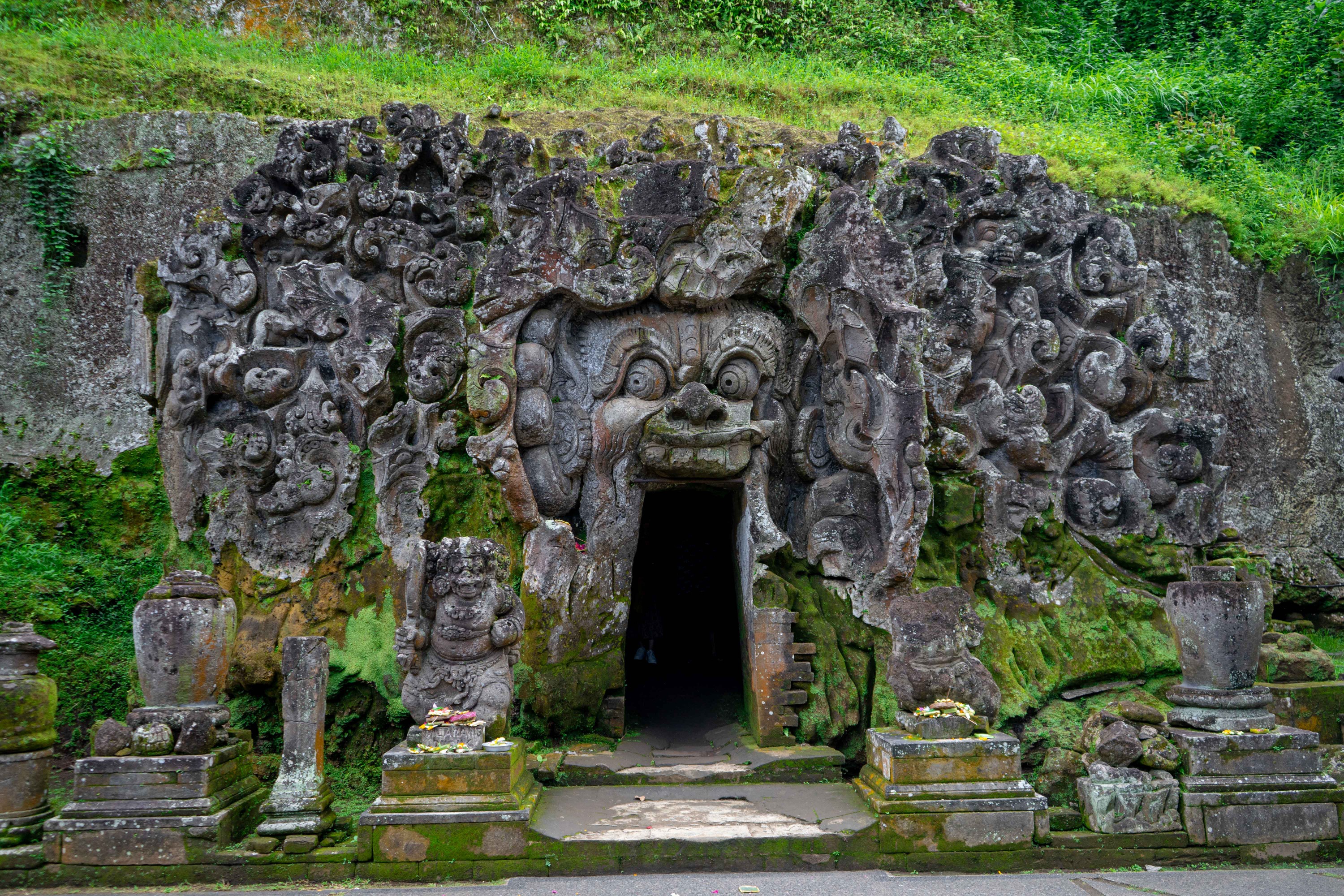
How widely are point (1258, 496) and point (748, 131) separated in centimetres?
681

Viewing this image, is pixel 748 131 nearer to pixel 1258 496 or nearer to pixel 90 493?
Answer: pixel 1258 496

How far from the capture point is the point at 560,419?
312 inches

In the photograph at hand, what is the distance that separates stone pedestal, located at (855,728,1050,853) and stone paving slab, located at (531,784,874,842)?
23cm

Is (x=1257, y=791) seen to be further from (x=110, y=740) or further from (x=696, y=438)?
(x=110, y=740)

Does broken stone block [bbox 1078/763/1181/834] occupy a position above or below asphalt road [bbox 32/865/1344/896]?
above

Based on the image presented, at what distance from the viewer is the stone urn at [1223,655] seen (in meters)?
6.26

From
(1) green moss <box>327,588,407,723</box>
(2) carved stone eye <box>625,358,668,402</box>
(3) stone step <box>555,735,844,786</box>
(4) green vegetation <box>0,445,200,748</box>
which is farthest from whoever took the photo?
(4) green vegetation <box>0,445,200,748</box>

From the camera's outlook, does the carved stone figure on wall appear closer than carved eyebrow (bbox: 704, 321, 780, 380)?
Yes

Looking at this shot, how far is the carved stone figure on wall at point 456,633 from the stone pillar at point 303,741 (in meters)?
0.53

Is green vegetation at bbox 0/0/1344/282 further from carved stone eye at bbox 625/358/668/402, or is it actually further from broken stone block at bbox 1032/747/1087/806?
broken stone block at bbox 1032/747/1087/806

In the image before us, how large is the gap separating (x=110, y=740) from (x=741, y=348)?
17.5ft

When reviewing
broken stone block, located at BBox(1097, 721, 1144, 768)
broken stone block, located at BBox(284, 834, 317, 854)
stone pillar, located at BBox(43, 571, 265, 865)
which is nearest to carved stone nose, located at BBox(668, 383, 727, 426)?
stone pillar, located at BBox(43, 571, 265, 865)

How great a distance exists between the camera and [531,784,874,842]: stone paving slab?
5852 millimetres

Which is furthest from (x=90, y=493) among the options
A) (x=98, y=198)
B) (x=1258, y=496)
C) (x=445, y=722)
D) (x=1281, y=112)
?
(x=1281, y=112)
